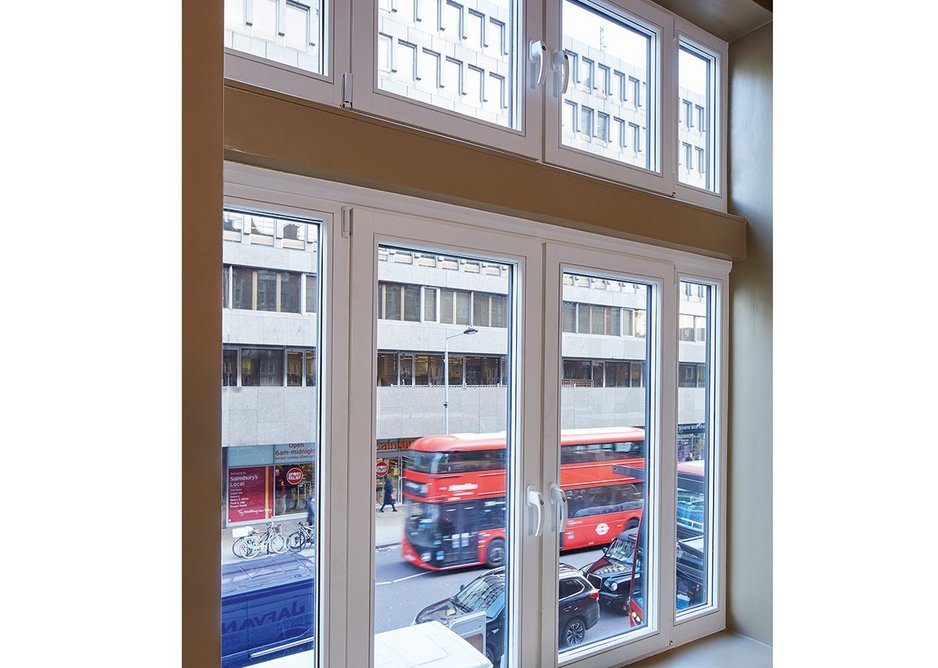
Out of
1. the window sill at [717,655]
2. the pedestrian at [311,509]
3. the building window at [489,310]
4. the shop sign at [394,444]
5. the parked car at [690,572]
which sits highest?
the building window at [489,310]

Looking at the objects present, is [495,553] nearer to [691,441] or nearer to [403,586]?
[403,586]

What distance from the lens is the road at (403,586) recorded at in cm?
163

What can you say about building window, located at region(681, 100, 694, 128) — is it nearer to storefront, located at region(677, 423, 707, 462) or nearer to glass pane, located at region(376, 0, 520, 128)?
glass pane, located at region(376, 0, 520, 128)

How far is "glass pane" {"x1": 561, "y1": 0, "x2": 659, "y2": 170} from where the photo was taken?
82.0 inches

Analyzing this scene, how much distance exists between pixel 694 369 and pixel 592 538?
803 mm

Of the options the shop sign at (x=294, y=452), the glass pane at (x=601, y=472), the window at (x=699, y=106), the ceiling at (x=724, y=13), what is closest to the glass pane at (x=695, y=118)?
the window at (x=699, y=106)

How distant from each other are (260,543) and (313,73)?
1105mm

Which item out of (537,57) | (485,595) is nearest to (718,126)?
(537,57)

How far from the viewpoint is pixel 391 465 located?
1.63m

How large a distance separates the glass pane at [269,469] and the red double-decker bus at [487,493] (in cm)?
29

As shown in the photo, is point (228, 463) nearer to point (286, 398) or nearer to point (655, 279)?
point (286, 398)

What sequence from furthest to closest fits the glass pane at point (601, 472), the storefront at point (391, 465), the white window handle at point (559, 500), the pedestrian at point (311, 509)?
the glass pane at point (601, 472) < the white window handle at point (559, 500) < the storefront at point (391, 465) < the pedestrian at point (311, 509)

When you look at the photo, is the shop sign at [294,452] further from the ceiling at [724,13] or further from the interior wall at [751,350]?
the ceiling at [724,13]
